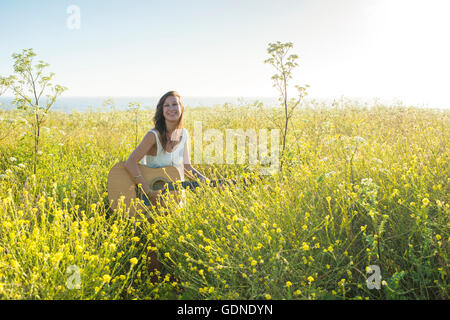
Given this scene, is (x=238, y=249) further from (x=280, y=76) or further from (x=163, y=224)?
(x=280, y=76)

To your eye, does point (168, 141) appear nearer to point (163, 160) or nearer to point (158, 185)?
point (163, 160)

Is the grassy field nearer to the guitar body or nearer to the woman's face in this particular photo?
the guitar body

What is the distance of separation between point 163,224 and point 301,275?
108cm

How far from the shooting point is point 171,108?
3.23m

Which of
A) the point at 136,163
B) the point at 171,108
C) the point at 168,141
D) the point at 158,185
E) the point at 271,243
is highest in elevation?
the point at 171,108

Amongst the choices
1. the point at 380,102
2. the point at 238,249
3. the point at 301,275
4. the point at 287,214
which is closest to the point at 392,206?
the point at 287,214

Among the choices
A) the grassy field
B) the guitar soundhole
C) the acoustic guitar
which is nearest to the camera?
the grassy field

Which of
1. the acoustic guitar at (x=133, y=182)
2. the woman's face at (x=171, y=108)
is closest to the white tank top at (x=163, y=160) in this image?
the acoustic guitar at (x=133, y=182)

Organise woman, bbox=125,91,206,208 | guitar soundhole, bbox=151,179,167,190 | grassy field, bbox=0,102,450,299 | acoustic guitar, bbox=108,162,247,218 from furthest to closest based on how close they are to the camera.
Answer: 1. woman, bbox=125,91,206,208
2. guitar soundhole, bbox=151,179,167,190
3. acoustic guitar, bbox=108,162,247,218
4. grassy field, bbox=0,102,450,299

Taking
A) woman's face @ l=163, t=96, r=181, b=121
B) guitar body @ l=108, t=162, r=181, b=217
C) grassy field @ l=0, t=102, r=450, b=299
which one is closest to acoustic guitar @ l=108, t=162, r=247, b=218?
guitar body @ l=108, t=162, r=181, b=217

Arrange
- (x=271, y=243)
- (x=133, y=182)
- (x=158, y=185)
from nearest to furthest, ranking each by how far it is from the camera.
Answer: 1. (x=271, y=243)
2. (x=133, y=182)
3. (x=158, y=185)

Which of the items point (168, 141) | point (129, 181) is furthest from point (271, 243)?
point (168, 141)

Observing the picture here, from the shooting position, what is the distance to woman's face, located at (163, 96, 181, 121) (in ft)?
10.6
